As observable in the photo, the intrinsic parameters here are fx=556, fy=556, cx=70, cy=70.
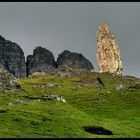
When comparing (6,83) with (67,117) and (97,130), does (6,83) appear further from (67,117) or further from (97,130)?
(97,130)

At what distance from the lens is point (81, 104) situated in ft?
454

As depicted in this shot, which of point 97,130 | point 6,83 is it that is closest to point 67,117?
point 97,130

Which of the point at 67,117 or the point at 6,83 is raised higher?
the point at 6,83

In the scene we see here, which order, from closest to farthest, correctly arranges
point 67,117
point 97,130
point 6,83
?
point 97,130 → point 67,117 → point 6,83

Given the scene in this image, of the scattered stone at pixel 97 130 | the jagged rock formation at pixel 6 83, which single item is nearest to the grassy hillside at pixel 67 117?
the scattered stone at pixel 97 130

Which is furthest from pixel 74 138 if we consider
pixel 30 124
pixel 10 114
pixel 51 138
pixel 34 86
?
pixel 34 86

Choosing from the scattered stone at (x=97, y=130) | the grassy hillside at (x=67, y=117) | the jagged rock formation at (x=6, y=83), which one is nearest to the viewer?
the grassy hillside at (x=67, y=117)

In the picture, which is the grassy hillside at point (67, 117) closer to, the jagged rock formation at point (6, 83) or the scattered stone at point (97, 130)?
the scattered stone at point (97, 130)

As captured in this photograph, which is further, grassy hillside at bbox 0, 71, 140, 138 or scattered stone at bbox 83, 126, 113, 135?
scattered stone at bbox 83, 126, 113, 135

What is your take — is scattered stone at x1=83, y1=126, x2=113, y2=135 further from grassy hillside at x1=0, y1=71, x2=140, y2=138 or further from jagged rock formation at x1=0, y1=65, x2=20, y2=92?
jagged rock formation at x1=0, y1=65, x2=20, y2=92

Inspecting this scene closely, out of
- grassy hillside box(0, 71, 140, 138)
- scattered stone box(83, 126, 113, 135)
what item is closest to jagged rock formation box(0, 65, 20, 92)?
grassy hillside box(0, 71, 140, 138)

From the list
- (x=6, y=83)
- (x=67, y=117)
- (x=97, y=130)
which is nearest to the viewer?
(x=97, y=130)

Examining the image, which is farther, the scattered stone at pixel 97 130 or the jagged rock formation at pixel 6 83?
the jagged rock formation at pixel 6 83

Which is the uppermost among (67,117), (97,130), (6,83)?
(6,83)
